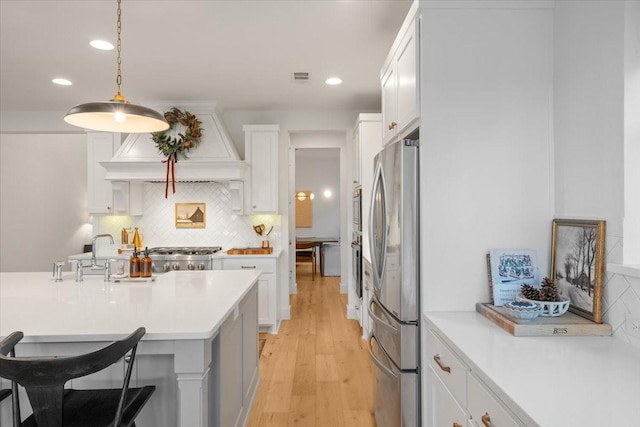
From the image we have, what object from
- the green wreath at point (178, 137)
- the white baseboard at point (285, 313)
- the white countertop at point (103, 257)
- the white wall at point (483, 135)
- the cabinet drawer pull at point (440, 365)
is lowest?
the white baseboard at point (285, 313)

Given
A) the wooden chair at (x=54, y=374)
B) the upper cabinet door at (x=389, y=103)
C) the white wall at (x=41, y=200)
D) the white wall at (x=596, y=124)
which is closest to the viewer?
the wooden chair at (x=54, y=374)

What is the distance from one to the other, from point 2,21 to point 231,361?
2.72 m

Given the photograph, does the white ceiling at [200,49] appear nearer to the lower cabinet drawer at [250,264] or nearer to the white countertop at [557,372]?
the lower cabinet drawer at [250,264]

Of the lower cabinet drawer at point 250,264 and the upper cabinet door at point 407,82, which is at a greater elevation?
the upper cabinet door at point 407,82

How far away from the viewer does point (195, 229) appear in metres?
4.80

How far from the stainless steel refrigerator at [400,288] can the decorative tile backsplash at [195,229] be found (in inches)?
114

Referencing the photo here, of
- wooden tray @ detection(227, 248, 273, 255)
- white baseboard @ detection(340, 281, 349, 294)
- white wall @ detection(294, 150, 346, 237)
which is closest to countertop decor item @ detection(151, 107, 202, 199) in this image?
wooden tray @ detection(227, 248, 273, 255)

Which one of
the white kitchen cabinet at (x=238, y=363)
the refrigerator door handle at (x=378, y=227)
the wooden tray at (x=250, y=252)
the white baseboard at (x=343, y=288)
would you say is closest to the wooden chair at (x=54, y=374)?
the white kitchen cabinet at (x=238, y=363)

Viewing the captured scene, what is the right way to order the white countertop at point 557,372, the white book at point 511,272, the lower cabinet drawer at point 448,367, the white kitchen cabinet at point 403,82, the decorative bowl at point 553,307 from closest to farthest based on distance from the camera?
1. the white countertop at point 557,372
2. the lower cabinet drawer at point 448,367
3. the decorative bowl at point 553,307
4. the white book at point 511,272
5. the white kitchen cabinet at point 403,82

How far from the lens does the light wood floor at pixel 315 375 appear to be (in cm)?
252

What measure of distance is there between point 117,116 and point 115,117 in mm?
135

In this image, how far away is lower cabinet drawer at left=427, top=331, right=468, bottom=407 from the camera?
1.30m

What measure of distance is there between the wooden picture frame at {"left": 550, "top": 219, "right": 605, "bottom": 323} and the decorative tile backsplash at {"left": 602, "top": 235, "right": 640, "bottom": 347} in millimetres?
21

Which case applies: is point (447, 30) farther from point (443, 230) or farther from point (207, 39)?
point (207, 39)
